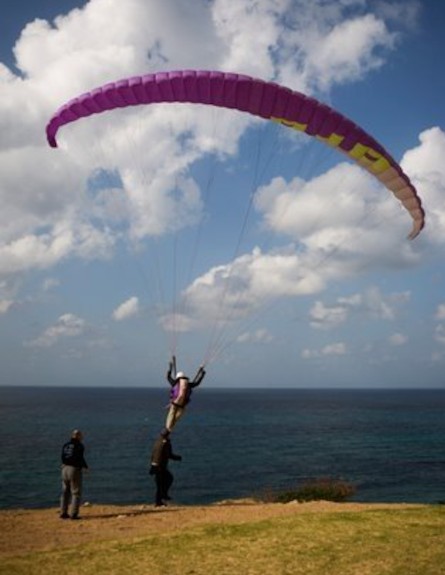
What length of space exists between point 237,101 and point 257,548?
32.5 feet

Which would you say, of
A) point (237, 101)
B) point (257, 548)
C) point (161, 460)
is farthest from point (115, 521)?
point (237, 101)

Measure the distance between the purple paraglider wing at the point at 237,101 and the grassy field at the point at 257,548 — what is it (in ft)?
29.5

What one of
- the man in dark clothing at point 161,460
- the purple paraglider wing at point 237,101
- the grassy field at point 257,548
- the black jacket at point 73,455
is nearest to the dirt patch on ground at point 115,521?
the grassy field at point 257,548

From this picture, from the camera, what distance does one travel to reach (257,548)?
10.1 m

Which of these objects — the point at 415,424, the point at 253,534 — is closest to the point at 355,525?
the point at 253,534

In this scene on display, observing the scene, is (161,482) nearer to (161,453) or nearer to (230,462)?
(161,453)

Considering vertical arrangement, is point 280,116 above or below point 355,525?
above

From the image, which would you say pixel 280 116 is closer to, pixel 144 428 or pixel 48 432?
pixel 48 432

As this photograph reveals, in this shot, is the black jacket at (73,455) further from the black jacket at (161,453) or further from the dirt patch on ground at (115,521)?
the black jacket at (161,453)

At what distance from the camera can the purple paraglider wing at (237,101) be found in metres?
12.9

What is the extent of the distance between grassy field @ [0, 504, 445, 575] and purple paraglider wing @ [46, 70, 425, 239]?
29.5 ft

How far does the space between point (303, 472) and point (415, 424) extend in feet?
208

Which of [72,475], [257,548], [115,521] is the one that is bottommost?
[115,521]

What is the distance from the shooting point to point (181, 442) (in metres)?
73.2
